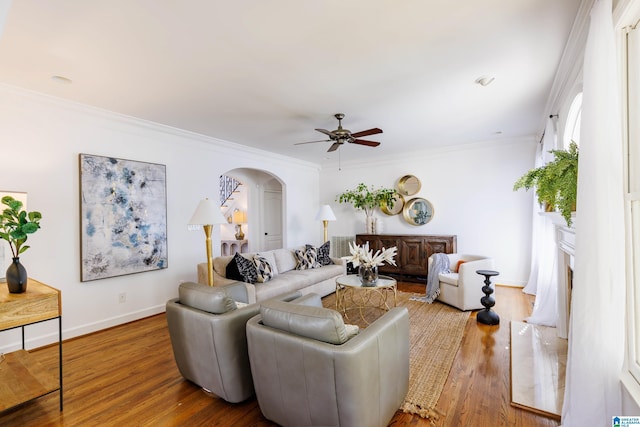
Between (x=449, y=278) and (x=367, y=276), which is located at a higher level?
(x=367, y=276)

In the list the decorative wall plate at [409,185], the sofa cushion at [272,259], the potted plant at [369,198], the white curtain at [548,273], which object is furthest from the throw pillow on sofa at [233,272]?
the decorative wall plate at [409,185]

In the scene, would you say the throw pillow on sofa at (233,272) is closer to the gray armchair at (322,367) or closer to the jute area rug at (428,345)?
the jute area rug at (428,345)

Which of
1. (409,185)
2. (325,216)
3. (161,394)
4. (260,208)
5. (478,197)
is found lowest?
(161,394)

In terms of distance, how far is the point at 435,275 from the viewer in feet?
14.7

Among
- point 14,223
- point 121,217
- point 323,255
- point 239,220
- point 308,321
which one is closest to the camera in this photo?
point 308,321

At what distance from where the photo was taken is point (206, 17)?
194 centimetres

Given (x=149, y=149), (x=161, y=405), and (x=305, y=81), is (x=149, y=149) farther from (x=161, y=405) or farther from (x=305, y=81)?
(x=161, y=405)

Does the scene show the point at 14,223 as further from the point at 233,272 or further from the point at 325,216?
the point at 325,216

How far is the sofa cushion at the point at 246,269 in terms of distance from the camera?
377 cm

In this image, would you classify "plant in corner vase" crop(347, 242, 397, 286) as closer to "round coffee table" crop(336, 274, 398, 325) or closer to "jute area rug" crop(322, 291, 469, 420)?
"round coffee table" crop(336, 274, 398, 325)

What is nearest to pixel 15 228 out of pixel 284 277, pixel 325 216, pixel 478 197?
pixel 284 277

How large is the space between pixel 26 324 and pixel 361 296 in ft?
12.1

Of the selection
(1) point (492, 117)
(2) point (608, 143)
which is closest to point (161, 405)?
(2) point (608, 143)

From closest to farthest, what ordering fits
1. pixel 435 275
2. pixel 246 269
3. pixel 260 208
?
pixel 246 269 < pixel 435 275 < pixel 260 208
